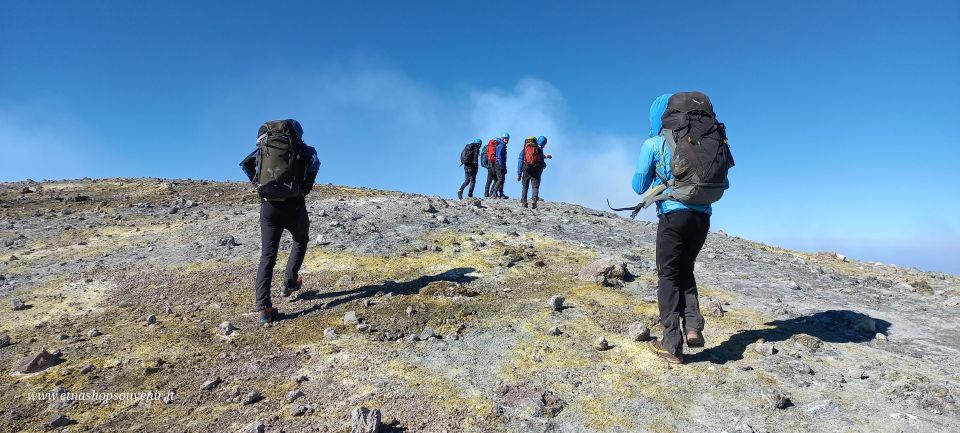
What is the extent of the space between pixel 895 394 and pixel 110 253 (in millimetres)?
14205

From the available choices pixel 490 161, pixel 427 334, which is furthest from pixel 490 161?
pixel 427 334

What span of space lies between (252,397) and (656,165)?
472 cm

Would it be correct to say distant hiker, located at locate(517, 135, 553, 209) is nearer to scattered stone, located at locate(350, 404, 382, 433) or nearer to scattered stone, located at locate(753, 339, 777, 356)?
scattered stone, located at locate(753, 339, 777, 356)

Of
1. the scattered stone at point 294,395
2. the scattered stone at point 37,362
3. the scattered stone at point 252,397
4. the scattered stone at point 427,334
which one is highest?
the scattered stone at point 427,334

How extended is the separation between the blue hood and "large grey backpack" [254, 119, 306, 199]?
4859 millimetres

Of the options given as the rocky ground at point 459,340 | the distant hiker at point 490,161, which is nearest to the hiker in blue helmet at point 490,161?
the distant hiker at point 490,161

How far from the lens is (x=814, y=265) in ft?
39.5

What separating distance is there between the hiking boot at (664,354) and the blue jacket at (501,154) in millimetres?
16386

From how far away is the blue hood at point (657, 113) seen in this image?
19.1ft

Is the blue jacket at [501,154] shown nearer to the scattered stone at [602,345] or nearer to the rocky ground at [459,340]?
the rocky ground at [459,340]

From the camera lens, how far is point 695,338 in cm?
572

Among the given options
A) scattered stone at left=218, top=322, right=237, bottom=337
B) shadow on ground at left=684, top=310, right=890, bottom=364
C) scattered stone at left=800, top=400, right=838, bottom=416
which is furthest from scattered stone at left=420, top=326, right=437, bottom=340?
scattered stone at left=800, top=400, right=838, bottom=416

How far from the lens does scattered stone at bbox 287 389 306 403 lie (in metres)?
4.96

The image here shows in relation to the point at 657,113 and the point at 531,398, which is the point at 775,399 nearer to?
the point at 531,398
